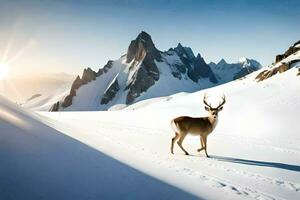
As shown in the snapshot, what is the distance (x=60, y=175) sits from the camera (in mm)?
8070

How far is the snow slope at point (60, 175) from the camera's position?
6.92m

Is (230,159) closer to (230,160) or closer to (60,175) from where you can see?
(230,160)

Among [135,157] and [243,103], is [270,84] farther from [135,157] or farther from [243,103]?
[135,157]

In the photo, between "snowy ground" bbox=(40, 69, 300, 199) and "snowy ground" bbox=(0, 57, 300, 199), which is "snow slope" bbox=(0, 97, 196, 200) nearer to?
"snowy ground" bbox=(0, 57, 300, 199)

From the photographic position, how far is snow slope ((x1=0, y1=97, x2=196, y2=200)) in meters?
6.92

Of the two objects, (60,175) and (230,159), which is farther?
(230,159)

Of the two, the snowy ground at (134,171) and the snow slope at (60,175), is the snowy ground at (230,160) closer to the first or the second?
the snowy ground at (134,171)

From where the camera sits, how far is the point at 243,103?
42781 mm

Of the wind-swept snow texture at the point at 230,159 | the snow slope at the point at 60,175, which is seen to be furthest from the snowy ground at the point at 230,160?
the snow slope at the point at 60,175

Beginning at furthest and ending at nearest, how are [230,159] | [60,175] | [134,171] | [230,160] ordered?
[230,159] → [230,160] → [134,171] → [60,175]

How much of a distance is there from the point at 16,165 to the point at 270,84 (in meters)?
48.9

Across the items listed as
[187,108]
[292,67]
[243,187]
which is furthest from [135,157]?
[292,67]

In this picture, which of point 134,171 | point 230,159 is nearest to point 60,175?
point 134,171

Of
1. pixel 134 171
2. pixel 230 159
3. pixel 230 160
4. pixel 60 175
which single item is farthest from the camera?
pixel 230 159
